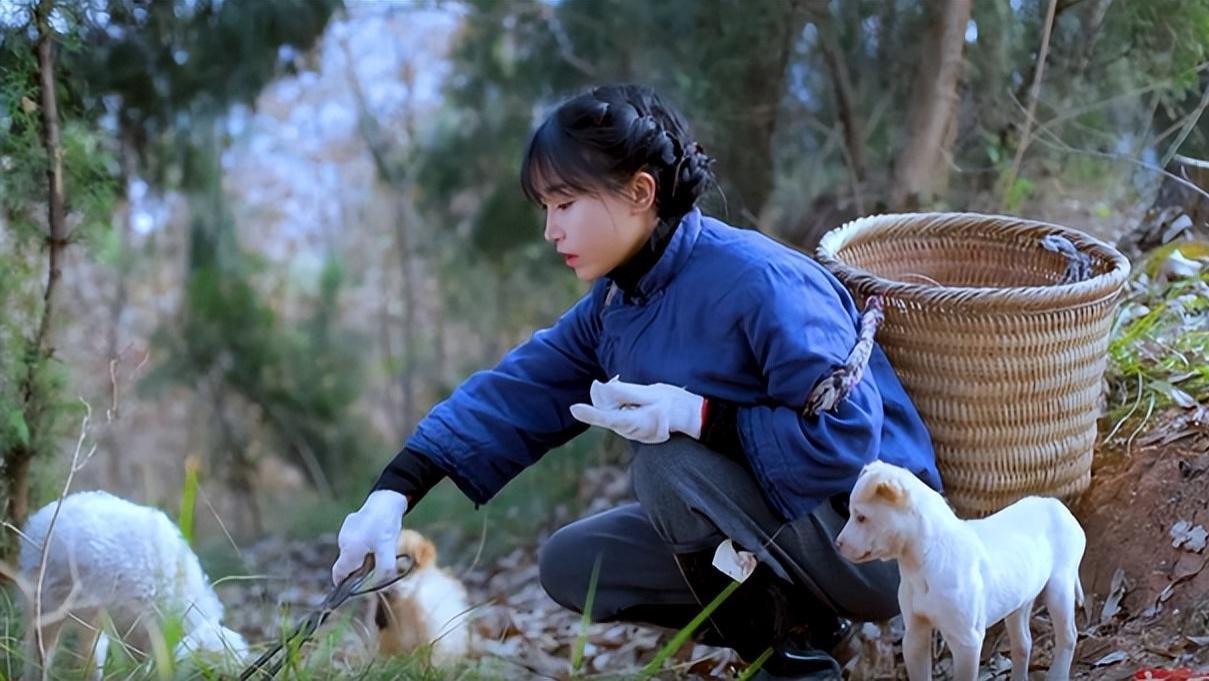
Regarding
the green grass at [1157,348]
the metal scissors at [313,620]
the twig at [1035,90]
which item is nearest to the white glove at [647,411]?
the metal scissors at [313,620]

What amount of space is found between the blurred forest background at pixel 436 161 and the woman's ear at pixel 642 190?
0.64 meters

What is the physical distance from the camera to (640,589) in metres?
1.87

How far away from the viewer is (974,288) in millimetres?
1888

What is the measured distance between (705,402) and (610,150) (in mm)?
359

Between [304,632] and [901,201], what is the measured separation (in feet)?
6.11

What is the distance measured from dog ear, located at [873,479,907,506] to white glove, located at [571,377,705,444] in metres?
0.28

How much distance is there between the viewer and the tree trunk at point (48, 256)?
1993 millimetres

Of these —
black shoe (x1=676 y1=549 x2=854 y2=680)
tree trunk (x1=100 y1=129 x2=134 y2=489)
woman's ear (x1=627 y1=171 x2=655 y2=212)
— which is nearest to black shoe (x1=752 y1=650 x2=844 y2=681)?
black shoe (x1=676 y1=549 x2=854 y2=680)

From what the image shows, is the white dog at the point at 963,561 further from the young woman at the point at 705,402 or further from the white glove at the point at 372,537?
the white glove at the point at 372,537

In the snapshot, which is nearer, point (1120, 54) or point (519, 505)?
point (1120, 54)

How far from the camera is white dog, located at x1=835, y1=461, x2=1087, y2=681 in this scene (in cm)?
145

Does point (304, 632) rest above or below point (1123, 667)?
above

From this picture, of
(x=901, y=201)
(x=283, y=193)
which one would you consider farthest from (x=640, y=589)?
(x=283, y=193)

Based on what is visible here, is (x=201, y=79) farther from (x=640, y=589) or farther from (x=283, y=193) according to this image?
(x=283, y=193)
